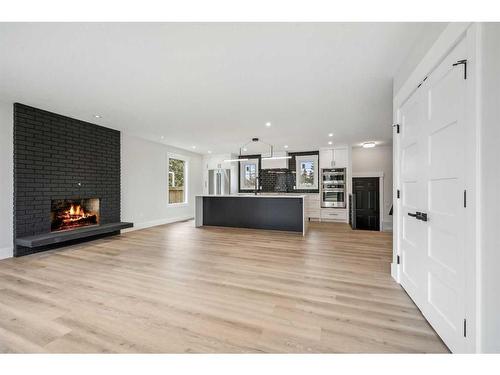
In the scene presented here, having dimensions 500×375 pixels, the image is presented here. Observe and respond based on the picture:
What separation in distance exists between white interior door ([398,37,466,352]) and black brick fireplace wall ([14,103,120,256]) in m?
5.69

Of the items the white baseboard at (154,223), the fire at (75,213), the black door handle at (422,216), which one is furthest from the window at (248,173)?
the black door handle at (422,216)

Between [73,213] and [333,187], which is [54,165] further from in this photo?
[333,187]

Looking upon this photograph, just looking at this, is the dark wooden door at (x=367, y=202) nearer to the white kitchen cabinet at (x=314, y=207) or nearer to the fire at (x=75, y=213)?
the white kitchen cabinet at (x=314, y=207)

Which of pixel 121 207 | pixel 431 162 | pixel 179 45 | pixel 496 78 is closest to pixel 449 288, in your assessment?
pixel 431 162

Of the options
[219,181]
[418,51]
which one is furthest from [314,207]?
[418,51]

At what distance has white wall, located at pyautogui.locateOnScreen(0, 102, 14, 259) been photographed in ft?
11.8

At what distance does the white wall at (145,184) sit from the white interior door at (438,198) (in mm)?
6109

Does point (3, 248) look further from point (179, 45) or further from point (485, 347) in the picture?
point (485, 347)

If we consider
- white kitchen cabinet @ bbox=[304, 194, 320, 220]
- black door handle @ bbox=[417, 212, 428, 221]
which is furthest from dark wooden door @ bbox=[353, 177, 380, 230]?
black door handle @ bbox=[417, 212, 428, 221]

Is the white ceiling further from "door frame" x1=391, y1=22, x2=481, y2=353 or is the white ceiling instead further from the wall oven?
the wall oven

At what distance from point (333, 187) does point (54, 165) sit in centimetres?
740

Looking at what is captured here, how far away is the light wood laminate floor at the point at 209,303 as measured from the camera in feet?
5.16

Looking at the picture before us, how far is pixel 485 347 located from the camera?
124 cm
